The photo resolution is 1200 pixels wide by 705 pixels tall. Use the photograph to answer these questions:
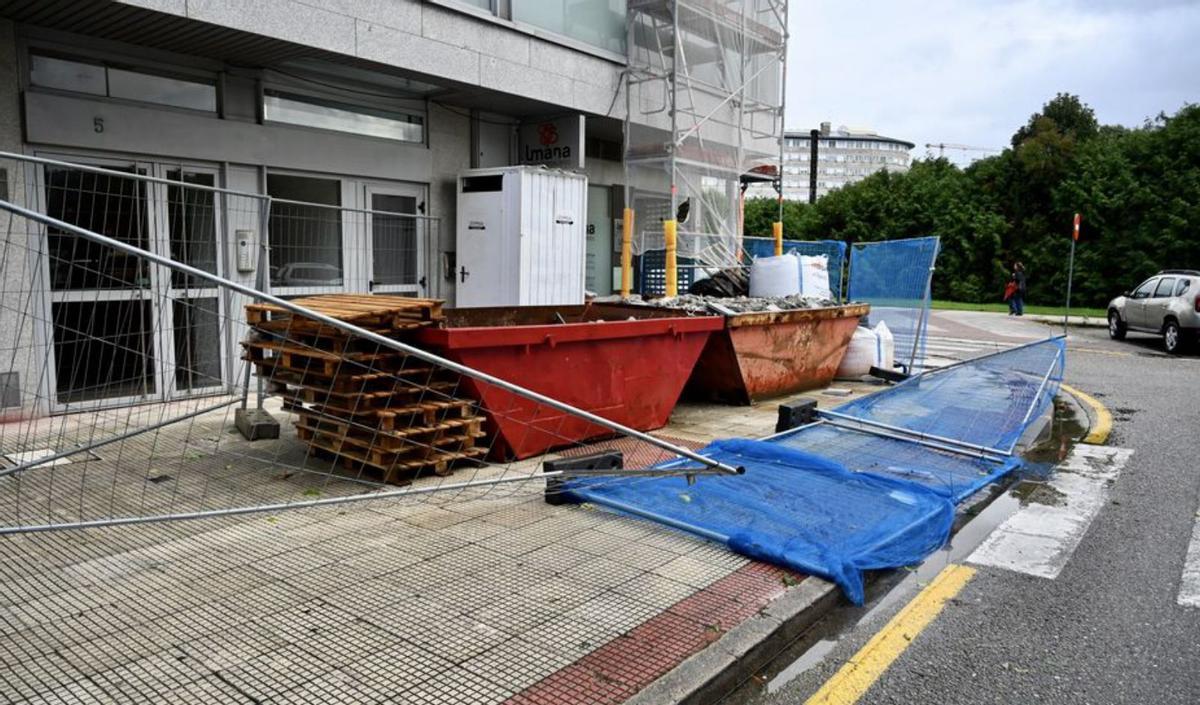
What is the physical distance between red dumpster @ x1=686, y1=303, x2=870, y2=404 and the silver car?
1021 cm

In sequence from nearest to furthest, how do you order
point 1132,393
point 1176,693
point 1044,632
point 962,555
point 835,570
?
point 1176,693
point 1044,632
point 835,570
point 962,555
point 1132,393

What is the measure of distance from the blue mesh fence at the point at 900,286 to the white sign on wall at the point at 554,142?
5.14 m

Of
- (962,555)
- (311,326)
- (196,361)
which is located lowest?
(962,555)

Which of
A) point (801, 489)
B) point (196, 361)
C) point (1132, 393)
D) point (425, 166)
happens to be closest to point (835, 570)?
point (801, 489)

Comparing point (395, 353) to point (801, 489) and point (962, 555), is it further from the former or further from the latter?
point (962, 555)

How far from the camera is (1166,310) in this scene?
17391 mm

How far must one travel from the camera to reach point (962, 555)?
16.8 ft

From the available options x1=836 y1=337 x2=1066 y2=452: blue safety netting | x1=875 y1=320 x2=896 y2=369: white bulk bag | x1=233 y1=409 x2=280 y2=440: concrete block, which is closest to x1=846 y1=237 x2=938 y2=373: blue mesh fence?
x1=875 y1=320 x2=896 y2=369: white bulk bag

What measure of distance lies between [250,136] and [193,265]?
1663 millimetres

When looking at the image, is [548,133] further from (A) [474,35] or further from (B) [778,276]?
(B) [778,276]

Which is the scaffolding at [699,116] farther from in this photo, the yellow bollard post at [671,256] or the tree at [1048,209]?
the tree at [1048,209]

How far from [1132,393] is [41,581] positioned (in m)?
12.8

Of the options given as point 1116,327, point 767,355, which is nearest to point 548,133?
point 767,355

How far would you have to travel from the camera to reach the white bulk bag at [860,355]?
11711mm
